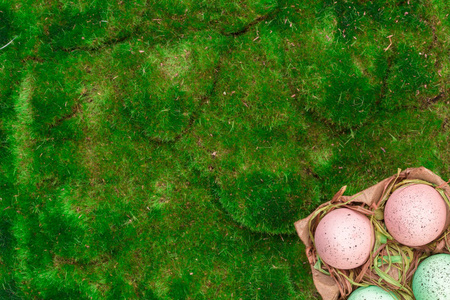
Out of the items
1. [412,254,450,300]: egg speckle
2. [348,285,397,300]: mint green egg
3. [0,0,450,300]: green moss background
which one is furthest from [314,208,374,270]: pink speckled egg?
[0,0,450,300]: green moss background

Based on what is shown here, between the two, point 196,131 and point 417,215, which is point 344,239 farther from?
point 196,131

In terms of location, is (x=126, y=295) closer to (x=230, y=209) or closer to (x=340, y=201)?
(x=230, y=209)

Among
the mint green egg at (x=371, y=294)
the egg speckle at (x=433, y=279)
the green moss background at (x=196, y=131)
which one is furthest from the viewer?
the green moss background at (x=196, y=131)

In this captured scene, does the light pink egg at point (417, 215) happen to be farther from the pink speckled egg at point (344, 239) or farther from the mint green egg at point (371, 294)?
A: the mint green egg at point (371, 294)

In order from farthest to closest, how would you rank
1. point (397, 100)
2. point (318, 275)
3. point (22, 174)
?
point (22, 174) < point (397, 100) < point (318, 275)

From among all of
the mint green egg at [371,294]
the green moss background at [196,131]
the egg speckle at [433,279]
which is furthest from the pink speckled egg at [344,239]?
the green moss background at [196,131]

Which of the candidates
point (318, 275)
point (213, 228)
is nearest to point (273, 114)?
point (213, 228)
